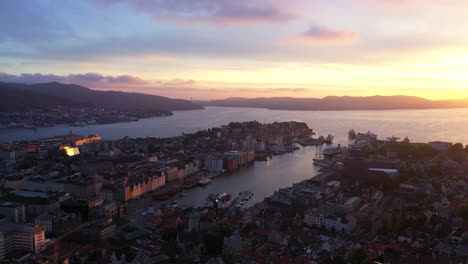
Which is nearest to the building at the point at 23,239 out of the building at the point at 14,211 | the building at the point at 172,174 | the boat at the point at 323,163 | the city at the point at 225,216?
the city at the point at 225,216

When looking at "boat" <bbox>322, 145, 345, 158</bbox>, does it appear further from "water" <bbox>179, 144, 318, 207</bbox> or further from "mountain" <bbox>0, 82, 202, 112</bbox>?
"mountain" <bbox>0, 82, 202, 112</bbox>

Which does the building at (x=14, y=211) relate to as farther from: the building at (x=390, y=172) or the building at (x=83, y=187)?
the building at (x=390, y=172)

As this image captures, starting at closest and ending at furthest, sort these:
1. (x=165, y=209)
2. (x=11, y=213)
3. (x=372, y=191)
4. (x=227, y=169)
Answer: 1. (x=11, y=213)
2. (x=165, y=209)
3. (x=372, y=191)
4. (x=227, y=169)

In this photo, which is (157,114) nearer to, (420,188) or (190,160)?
(190,160)

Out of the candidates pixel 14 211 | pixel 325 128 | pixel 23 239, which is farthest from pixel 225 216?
pixel 325 128

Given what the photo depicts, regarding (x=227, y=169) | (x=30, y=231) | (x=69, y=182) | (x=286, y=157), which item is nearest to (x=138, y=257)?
(x=30, y=231)

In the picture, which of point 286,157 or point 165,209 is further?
point 286,157
